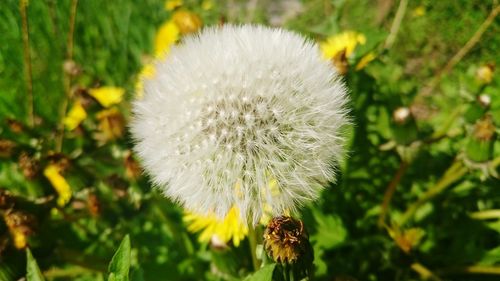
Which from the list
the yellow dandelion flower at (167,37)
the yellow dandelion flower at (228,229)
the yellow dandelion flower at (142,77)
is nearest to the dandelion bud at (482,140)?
the yellow dandelion flower at (228,229)

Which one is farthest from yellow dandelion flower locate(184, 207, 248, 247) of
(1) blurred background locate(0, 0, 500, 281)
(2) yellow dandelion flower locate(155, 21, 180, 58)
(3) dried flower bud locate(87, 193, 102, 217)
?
(2) yellow dandelion flower locate(155, 21, 180, 58)

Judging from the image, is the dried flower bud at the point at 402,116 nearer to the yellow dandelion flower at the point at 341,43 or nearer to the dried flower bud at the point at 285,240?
the yellow dandelion flower at the point at 341,43

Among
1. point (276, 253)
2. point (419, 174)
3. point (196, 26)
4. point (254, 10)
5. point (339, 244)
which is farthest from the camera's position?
point (254, 10)

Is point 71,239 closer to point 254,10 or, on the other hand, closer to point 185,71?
point 185,71

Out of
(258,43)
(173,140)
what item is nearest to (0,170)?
(173,140)

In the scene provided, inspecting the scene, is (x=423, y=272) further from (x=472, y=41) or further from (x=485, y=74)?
(x=472, y=41)

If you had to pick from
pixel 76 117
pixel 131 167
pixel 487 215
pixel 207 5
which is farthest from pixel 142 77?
pixel 207 5
